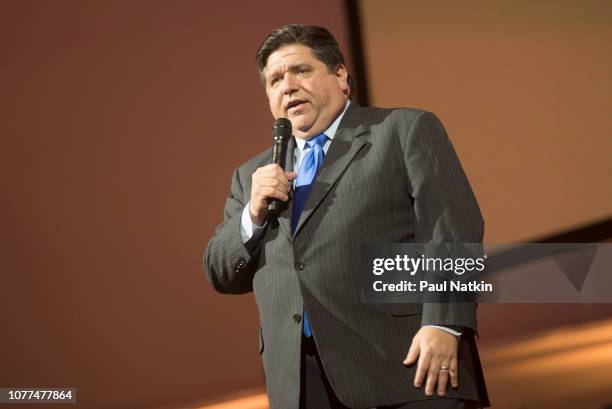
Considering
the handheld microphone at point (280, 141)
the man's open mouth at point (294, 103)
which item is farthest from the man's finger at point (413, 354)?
the man's open mouth at point (294, 103)

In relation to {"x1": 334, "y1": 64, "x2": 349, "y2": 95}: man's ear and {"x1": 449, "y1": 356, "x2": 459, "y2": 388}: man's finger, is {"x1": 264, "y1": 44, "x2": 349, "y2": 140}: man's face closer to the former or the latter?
{"x1": 334, "y1": 64, "x2": 349, "y2": 95}: man's ear

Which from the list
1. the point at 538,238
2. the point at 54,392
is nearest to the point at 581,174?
the point at 538,238

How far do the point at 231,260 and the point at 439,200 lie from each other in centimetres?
44

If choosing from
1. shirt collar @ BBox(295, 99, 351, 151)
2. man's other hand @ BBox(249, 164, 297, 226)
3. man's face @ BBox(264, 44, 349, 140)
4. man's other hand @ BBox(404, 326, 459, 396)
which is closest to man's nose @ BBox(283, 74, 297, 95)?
man's face @ BBox(264, 44, 349, 140)

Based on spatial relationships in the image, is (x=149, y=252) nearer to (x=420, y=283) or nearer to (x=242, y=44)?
(x=242, y=44)

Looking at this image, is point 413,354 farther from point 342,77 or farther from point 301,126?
point 342,77

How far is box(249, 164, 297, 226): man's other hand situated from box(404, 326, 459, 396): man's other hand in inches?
14.3

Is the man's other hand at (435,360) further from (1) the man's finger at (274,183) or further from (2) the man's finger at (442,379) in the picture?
(1) the man's finger at (274,183)

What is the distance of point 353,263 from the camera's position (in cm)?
136

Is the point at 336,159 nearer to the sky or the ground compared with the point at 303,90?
nearer to the ground

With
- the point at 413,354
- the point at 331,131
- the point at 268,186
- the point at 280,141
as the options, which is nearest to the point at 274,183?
the point at 268,186

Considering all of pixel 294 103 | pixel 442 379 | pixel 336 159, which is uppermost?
pixel 294 103

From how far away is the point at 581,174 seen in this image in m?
2.54

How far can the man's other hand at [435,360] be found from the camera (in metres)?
1.24
